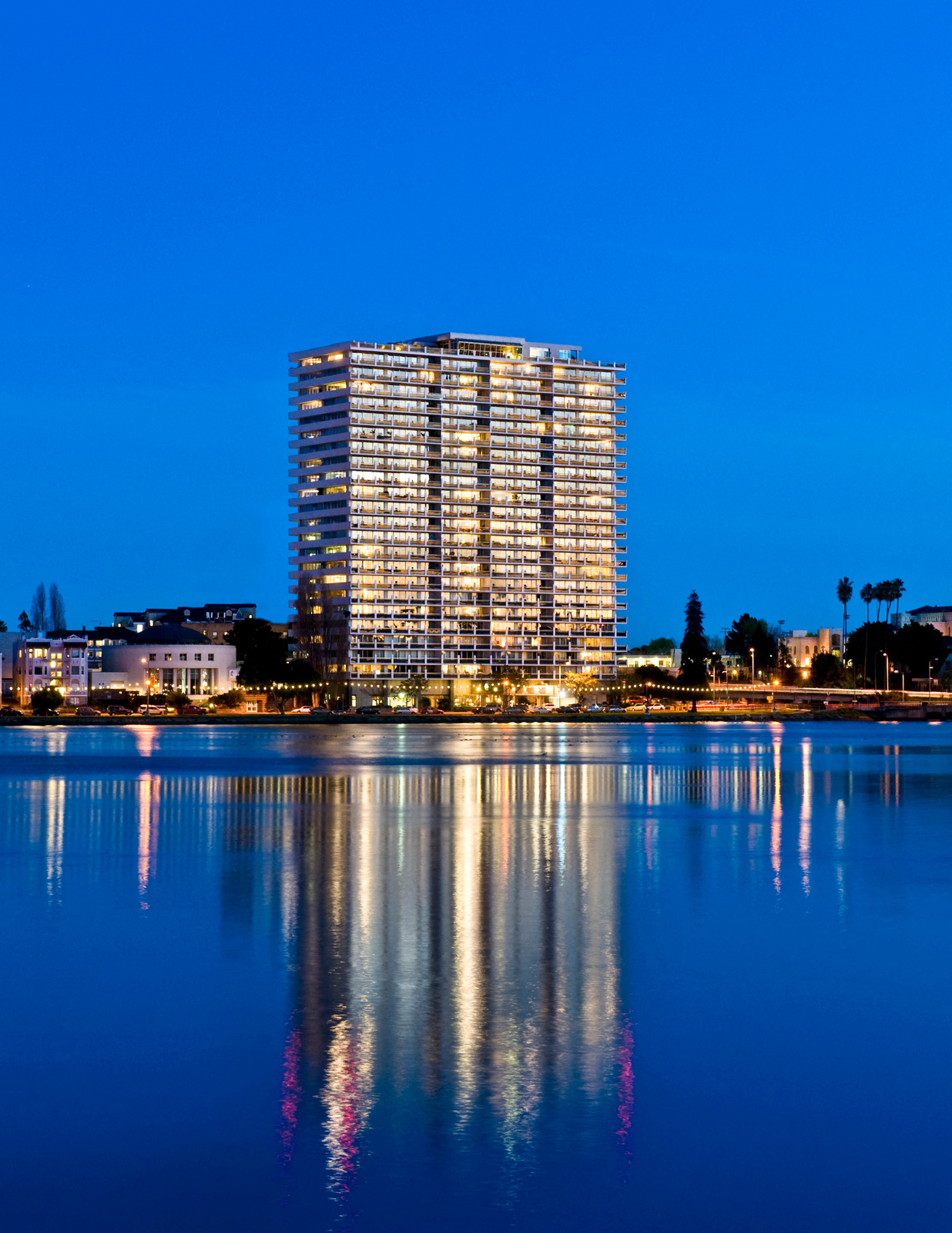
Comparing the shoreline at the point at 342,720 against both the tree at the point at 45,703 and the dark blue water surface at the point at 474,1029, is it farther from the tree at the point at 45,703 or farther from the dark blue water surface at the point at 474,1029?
the dark blue water surface at the point at 474,1029

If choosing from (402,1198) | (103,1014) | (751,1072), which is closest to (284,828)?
(103,1014)

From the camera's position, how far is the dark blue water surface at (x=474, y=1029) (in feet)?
36.5

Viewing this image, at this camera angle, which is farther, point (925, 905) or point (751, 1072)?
point (925, 905)

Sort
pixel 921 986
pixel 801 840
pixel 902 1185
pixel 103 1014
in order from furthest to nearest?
pixel 801 840
pixel 921 986
pixel 103 1014
pixel 902 1185

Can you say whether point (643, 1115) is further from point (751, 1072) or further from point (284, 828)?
point (284, 828)

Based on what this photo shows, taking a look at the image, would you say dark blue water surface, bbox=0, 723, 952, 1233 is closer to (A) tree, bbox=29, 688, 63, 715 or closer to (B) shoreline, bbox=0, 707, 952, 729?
(B) shoreline, bbox=0, 707, 952, 729

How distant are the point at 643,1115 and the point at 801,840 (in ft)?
82.6

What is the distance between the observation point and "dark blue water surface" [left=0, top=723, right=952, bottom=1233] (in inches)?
438

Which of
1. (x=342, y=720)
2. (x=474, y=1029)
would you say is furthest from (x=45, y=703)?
(x=474, y=1029)

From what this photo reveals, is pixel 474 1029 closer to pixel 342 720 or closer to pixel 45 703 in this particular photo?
pixel 342 720

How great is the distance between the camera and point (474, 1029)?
52.1ft

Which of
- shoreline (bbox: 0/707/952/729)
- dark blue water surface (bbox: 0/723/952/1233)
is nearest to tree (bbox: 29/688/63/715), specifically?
shoreline (bbox: 0/707/952/729)

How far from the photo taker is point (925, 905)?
84.9 feet

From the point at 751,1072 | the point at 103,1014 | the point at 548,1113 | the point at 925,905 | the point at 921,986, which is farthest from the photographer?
the point at 925,905
